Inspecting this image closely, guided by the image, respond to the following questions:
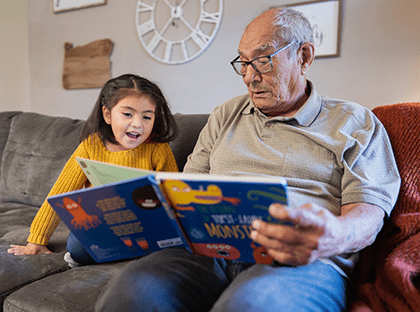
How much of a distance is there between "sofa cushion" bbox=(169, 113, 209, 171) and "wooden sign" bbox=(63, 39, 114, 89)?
5.58 feet

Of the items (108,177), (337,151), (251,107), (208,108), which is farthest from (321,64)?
(108,177)

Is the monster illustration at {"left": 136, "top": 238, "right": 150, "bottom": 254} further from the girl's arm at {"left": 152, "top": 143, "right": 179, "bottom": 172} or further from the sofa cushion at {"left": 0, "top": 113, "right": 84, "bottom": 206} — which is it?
the sofa cushion at {"left": 0, "top": 113, "right": 84, "bottom": 206}

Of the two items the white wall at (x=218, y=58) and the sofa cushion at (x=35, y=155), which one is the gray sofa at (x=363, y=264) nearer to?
the sofa cushion at (x=35, y=155)

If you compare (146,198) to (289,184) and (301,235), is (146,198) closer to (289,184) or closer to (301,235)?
(301,235)

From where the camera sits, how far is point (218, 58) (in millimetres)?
2580

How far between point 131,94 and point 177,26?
1.58 m

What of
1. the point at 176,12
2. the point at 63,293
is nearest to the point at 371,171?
the point at 63,293

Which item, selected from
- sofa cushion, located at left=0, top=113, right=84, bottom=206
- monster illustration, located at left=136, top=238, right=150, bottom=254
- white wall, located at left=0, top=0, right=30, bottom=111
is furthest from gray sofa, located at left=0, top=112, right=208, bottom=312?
white wall, located at left=0, top=0, right=30, bottom=111

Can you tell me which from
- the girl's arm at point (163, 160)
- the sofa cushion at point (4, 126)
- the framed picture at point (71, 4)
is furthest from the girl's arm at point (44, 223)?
the framed picture at point (71, 4)

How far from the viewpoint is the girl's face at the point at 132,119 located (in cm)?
129

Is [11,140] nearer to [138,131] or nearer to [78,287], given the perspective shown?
[138,131]

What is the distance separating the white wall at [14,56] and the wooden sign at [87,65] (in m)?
0.53

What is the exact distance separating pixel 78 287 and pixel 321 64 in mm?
1939

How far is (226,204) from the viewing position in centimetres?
67
